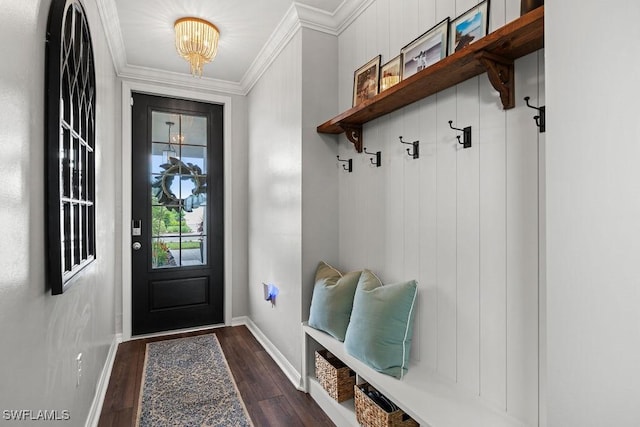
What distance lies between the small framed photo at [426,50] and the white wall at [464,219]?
6cm

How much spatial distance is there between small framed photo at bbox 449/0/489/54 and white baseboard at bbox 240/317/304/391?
2212 millimetres

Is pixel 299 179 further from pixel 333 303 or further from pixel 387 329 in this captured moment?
pixel 387 329

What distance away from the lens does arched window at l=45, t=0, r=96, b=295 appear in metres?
1.17

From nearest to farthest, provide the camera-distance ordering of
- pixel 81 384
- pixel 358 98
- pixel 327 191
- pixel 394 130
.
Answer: pixel 81 384
pixel 394 130
pixel 358 98
pixel 327 191

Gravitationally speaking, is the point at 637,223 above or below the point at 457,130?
below

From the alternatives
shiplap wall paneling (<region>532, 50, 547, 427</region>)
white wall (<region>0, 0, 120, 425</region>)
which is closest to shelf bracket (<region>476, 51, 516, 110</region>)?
shiplap wall paneling (<region>532, 50, 547, 427</region>)

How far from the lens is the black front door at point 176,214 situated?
3.42m

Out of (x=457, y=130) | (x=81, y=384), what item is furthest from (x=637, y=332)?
(x=81, y=384)

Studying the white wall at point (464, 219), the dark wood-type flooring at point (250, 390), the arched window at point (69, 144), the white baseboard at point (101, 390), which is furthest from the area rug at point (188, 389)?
the white wall at point (464, 219)

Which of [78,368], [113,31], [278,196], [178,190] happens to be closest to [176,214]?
[178,190]

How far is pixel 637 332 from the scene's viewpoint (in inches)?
29.8

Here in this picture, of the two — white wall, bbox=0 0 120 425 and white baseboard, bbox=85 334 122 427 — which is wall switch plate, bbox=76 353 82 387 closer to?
white wall, bbox=0 0 120 425

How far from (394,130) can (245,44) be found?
1.70 m

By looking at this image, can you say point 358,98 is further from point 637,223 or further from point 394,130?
point 637,223
